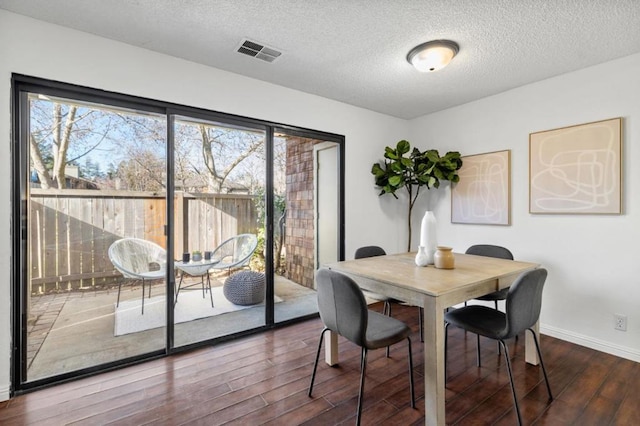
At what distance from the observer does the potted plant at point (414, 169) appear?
3.59 meters

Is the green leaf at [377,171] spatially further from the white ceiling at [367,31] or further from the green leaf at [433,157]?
the white ceiling at [367,31]

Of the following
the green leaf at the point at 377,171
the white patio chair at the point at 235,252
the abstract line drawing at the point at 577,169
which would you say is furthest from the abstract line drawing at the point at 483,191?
the white patio chair at the point at 235,252

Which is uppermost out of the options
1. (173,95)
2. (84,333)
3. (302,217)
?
(173,95)

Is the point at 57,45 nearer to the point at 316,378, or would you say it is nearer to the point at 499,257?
the point at 316,378

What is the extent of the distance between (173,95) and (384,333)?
2.54 meters

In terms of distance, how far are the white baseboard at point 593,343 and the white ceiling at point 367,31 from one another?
8.16ft

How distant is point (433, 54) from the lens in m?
2.34

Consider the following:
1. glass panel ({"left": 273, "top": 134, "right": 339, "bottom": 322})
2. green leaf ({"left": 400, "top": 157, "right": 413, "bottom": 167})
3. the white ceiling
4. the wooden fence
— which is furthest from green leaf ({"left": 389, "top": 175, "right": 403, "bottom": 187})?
the wooden fence

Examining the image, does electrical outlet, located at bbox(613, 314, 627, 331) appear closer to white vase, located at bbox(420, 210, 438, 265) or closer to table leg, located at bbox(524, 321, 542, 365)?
table leg, located at bbox(524, 321, 542, 365)

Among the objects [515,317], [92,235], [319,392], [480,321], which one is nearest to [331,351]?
[319,392]

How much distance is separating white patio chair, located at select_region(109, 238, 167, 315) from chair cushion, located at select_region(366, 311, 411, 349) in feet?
6.12

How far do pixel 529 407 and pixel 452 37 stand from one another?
2611 millimetres

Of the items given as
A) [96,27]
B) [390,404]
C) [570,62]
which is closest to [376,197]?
[570,62]

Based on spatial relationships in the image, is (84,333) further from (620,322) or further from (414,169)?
(620,322)
